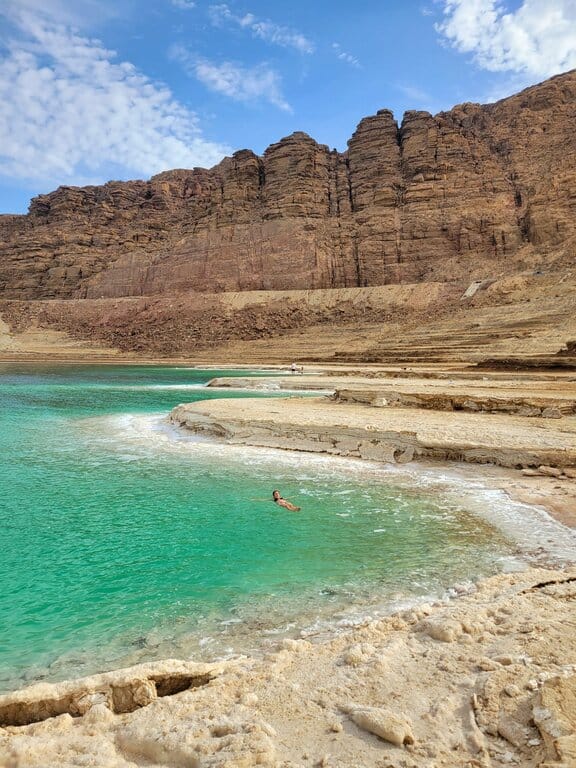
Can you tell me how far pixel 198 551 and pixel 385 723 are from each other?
4805mm

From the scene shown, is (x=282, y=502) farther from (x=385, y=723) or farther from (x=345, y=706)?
(x=385, y=723)

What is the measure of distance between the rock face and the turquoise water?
228 ft

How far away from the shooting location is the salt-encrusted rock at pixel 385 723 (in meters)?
2.89

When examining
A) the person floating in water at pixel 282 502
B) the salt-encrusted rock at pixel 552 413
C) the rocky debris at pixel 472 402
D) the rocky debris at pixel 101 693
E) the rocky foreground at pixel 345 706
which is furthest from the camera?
the rocky debris at pixel 472 402

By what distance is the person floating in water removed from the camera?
30.3 feet

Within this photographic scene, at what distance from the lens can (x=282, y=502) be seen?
31.0ft

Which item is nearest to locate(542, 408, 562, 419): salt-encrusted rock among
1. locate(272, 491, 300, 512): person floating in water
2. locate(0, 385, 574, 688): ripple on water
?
locate(0, 385, 574, 688): ripple on water

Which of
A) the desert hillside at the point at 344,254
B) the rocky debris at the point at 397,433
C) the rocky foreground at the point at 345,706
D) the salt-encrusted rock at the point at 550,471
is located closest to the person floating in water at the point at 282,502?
the rocky debris at the point at 397,433

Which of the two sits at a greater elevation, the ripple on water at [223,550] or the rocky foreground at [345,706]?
the rocky foreground at [345,706]

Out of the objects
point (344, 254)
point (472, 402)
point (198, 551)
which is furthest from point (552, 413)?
point (344, 254)

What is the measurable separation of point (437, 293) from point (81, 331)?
5641 centimetres

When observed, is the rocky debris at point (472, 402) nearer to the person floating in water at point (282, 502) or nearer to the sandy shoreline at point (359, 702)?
the person floating in water at point (282, 502)

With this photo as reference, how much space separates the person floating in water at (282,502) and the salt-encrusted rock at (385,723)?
19.7 ft

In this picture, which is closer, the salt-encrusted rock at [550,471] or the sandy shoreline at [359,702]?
the sandy shoreline at [359,702]
